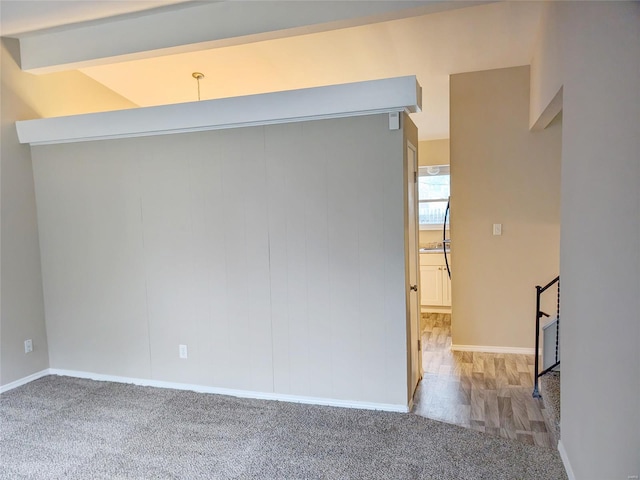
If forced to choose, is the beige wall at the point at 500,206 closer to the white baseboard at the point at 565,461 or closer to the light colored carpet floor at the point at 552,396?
the light colored carpet floor at the point at 552,396

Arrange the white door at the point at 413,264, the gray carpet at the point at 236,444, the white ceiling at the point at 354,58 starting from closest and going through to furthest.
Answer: the gray carpet at the point at 236,444 < the white door at the point at 413,264 < the white ceiling at the point at 354,58

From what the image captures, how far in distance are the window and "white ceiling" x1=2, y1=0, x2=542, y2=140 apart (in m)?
1.67

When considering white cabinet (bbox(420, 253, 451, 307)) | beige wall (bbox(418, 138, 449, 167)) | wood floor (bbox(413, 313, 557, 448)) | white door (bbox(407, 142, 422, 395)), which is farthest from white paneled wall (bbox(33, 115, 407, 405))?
beige wall (bbox(418, 138, 449, 167))

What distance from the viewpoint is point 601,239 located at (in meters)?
1.76

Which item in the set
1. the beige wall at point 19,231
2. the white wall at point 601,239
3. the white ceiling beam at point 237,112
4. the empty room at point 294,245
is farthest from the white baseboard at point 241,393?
the white ceiling beam at point 237,112

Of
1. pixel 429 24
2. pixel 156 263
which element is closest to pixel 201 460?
pixel 156 263

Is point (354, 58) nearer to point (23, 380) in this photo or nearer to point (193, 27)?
point (193, 27)

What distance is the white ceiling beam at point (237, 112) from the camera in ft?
9.71

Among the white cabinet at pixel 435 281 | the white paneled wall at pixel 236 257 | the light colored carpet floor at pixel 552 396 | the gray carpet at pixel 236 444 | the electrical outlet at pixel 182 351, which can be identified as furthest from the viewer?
the white cabinet at pixel 435 281

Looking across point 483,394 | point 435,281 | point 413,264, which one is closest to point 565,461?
point 483,394

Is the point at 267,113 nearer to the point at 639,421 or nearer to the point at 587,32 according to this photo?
the point at 587,32

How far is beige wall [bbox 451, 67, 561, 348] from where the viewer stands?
4215 millimetres

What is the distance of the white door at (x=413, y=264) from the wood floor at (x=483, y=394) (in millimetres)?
210

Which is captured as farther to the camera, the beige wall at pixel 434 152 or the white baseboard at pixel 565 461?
the beige wall at pixel 434 152
